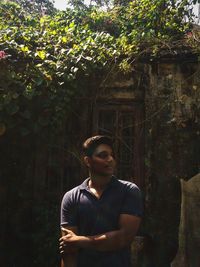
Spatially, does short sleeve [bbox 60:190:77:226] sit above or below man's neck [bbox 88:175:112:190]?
below

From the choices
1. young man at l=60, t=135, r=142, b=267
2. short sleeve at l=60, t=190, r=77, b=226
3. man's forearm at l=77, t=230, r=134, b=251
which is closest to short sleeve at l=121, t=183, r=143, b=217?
young man at l=60, t=135, r=142, b=267

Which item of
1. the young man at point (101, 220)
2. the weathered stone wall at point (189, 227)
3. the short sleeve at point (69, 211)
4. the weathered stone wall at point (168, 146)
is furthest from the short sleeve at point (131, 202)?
the weathered stone wall at point (168, 146)

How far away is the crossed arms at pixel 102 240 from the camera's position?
266cm

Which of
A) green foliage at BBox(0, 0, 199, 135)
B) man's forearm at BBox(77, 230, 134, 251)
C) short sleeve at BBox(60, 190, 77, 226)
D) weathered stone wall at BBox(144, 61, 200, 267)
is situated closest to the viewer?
man's forearm at BBox(77, 230, 134, 251)

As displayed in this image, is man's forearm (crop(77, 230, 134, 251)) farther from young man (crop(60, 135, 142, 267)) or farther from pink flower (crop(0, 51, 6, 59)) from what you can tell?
pink flower (crop(0, 51, 6, 59))

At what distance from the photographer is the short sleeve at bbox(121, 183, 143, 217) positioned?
2764 millimetres

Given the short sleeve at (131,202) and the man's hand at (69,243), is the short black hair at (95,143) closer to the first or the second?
the short sleeve at (131,202)

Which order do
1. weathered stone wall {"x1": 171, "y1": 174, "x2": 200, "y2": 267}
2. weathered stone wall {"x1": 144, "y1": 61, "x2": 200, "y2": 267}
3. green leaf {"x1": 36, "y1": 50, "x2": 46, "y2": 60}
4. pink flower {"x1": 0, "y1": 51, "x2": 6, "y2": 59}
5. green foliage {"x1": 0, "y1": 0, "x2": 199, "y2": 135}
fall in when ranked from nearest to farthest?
weathered stone wall {"x1": 171, "y1": 174, "x2": 200, "y2": 267} < green foliage {"x1": 0, "y1": 0, "x2": 199, "y2": 135} < pink flower {"x1": 0, "y1": 51, "x2": 6, "y2": 59} < weathered stone wall {"x1": 144, "y1": 61, "x2": 200, "y2": 267} < green leaf {"x1": 36, "y1": 50, "x2": 46, "y2": 60}

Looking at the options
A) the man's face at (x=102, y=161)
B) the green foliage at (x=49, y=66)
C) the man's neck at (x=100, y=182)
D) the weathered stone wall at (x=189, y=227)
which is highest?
the green foliage at (x=49, y=66)

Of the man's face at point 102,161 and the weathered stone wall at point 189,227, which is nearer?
the man's face at point 102,161

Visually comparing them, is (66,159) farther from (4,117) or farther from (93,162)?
(93,162)

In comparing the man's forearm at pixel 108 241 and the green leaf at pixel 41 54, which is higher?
the green leaf at pixel 41 54

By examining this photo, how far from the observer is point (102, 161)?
9.93 feet

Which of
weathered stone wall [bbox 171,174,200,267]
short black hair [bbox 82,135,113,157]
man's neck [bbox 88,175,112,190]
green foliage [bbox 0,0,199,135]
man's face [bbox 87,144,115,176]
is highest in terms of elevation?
green foliage [bbox 0,0,199,135]
